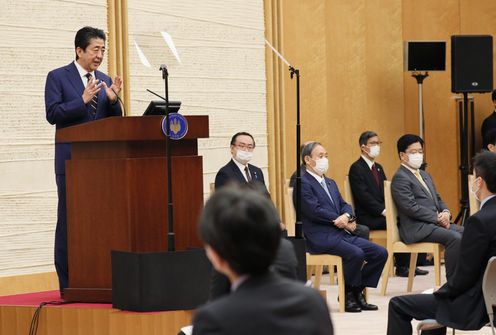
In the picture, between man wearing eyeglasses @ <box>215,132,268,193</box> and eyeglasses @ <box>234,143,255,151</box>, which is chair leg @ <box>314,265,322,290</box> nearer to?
man wearing eyeglasses @ <box>215,132,268,193</box>

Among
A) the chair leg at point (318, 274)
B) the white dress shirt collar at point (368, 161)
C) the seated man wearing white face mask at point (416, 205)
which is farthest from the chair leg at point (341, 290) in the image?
the white dress shirt collar at point (368, 161)

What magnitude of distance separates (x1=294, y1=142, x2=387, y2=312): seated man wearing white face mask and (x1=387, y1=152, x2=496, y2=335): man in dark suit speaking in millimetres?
2920

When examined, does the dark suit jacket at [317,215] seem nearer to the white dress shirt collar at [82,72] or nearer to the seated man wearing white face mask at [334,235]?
the seated man wearing white face mask at [334,235]

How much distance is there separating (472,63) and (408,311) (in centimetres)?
609

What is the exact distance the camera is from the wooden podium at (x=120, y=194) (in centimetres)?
519

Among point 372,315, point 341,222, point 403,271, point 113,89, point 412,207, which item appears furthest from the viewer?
point 403,271

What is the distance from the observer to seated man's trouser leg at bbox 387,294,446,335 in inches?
183

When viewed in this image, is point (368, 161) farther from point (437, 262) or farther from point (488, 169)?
point (488, 169)

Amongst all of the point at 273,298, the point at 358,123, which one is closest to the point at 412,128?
the point at 358,123

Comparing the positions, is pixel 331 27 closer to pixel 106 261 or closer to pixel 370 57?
pixel 370 57

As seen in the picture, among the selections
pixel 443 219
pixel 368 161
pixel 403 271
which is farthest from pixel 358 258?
pixel 403 271

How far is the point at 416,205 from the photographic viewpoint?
27.0 feet

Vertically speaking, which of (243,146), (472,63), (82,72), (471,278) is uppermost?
(472,63)

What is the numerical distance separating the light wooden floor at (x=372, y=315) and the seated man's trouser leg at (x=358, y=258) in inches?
9.3
